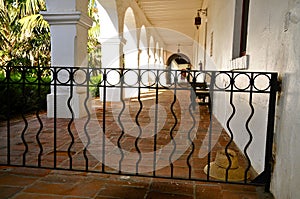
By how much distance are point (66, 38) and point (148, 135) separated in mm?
2151

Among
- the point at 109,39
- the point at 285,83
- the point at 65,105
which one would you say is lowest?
the point at 65,105

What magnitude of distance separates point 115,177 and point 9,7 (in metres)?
6.64

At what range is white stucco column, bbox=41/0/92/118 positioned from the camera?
154 inches

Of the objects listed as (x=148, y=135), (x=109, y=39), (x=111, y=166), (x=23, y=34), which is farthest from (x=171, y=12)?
(x=111, y=166)

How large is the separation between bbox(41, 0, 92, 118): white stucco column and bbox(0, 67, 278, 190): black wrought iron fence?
0.11ft

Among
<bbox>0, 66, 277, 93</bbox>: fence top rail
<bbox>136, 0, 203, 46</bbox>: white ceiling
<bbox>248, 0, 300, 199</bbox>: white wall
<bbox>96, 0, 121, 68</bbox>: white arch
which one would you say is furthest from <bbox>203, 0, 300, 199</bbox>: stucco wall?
<bbox>136, 0, 203, 46</bbox>: white ceiling

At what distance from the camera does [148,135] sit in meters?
3.17

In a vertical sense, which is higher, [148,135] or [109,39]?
[109,39]

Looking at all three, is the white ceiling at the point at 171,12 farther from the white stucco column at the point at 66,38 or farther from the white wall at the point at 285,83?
the white wall at the point at 285,83

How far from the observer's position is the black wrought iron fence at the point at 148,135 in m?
1.72

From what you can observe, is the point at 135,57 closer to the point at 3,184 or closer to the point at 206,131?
the point at 206,131

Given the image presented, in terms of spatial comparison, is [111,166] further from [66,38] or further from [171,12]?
[171,12]

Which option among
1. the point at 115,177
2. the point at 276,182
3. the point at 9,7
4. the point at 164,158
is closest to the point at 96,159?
the point at 115,177

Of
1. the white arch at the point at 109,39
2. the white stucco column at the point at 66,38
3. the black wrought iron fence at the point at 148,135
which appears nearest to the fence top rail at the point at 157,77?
the black wrought iron fence at the point at 148,135
